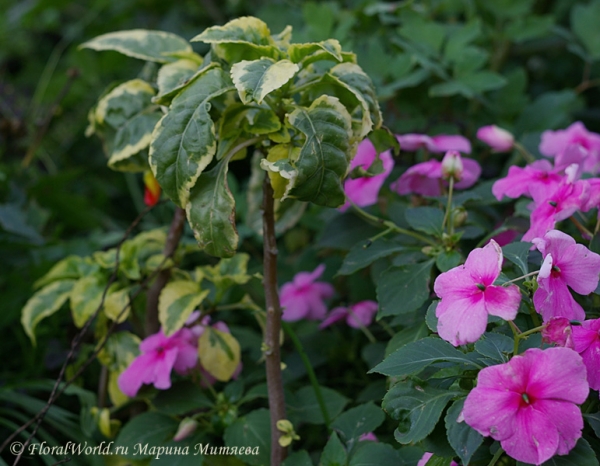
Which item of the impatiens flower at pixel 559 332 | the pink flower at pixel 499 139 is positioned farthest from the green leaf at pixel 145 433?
the pink flower at pixel 499 139

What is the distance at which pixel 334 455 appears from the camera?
760 mm

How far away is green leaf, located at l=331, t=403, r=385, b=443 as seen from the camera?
828 millimetres

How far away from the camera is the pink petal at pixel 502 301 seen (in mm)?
578

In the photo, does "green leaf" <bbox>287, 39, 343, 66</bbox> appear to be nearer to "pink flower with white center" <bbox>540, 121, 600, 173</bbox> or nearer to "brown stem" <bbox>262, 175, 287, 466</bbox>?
"brown stem" <bbox>262, 175, 287, 466</bbox>

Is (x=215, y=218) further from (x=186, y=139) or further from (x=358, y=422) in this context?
(x=358, y=422)

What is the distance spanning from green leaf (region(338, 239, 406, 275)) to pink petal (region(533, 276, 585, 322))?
254 mm

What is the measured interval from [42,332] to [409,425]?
844 mm

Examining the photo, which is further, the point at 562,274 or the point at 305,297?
the point at 305,297

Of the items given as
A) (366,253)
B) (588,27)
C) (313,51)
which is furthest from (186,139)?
(588,27)

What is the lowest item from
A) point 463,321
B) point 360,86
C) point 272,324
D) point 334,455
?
point 334,455

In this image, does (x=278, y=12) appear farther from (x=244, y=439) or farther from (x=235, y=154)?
(x=244, y=439)

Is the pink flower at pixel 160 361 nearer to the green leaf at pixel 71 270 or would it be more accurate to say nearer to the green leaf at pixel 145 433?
the green leaf at pixel 145 433

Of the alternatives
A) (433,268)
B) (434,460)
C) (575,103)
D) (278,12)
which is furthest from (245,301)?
(575,103)

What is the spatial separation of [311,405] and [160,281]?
32 centimetres
